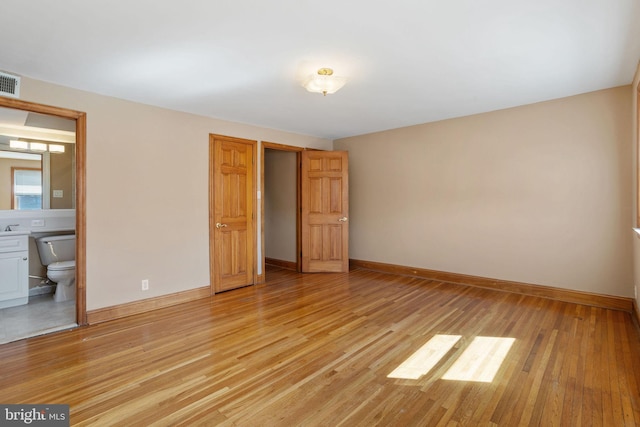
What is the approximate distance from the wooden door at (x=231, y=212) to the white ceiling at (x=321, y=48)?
84cm

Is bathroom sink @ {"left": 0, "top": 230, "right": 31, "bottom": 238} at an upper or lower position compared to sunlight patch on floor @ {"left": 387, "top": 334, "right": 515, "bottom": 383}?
upper

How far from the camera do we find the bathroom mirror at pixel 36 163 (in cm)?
403

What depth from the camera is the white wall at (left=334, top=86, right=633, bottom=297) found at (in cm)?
341

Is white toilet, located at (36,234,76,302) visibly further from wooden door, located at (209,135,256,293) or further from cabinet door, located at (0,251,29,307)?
wooden door, located at (209,135,256,293)

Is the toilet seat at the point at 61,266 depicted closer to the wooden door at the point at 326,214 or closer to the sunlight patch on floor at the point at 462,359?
the wooden door at the point at 326,214

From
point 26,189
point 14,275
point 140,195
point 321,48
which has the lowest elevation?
point 14,275

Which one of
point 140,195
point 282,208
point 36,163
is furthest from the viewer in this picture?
point 282,208

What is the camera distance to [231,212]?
440cm

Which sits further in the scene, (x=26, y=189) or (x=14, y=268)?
(x=26, y=189)

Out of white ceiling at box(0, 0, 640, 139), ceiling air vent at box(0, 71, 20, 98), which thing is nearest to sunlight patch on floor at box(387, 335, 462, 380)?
white ceiling at box(0, 0, 640, 139)

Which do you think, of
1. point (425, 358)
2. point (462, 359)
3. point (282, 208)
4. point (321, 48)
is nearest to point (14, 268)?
point (282, 208)

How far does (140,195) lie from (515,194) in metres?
4.60

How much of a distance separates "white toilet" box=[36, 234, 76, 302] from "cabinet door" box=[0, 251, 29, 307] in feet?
0.76

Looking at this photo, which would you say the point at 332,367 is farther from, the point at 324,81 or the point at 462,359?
the point at 324,81
